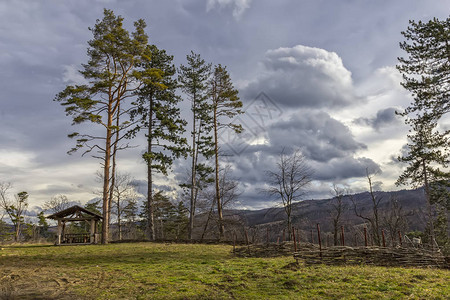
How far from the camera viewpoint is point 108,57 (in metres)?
21.7

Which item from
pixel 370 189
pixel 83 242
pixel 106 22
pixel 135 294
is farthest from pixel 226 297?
pixel 370 189

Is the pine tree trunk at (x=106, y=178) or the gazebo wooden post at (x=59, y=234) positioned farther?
the gazebo wooden post at (x=59, y=234)

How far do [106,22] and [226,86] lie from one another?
11.6 metres

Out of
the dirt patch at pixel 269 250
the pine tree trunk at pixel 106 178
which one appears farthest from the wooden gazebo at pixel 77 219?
the dirt patch at pixel 269 250

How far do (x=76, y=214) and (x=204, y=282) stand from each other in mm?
18594

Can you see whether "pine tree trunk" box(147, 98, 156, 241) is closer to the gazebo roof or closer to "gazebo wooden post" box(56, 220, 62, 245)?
the gazebo roof

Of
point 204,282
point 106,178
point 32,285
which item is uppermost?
point 106,178

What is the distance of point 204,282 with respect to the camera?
8859mm

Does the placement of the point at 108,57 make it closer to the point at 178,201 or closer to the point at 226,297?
the point at 226,297

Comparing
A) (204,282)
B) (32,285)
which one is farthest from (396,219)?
(32,285)

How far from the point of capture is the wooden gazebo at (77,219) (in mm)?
22688

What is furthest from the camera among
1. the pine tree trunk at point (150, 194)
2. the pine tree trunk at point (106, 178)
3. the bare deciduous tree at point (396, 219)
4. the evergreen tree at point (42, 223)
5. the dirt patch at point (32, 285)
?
the evergreen tree at point (42, 223)

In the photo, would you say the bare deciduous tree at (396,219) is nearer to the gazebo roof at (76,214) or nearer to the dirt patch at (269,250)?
the dirt patch at (269,250)

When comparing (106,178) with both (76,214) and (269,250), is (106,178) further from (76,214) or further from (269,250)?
(269,250)
